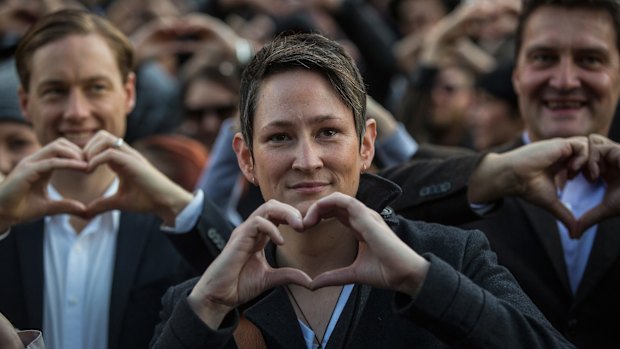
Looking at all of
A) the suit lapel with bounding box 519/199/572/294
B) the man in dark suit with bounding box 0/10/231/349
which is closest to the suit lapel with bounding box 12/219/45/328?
the man in dark suit with bounding box 0/10/231/349

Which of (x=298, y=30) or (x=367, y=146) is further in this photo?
(x=298, y=30)

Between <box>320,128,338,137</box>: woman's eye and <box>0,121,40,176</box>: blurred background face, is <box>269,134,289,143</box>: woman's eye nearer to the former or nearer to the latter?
<box>320,128,338,137</box>: woman's eye

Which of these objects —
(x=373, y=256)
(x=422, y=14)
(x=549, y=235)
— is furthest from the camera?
(x=422, y=14)

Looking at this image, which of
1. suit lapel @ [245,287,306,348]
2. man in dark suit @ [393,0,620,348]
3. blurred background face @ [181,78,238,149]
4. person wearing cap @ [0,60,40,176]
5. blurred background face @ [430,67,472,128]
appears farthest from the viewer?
blurred background face @ [430,67,472,128]

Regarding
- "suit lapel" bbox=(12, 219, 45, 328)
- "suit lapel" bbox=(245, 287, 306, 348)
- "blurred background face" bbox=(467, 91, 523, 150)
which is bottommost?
"suit lapel" bbox=(12, 219, 45, 328)

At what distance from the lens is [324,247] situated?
339 cm

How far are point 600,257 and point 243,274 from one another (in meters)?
1.77

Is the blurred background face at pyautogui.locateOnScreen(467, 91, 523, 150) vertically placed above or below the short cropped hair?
below

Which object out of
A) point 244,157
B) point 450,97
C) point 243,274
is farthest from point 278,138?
point 450,97

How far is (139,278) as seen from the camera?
4.33m

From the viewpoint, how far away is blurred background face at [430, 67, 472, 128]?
25.9 feet

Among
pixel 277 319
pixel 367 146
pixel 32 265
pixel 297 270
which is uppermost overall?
pixel 367 146

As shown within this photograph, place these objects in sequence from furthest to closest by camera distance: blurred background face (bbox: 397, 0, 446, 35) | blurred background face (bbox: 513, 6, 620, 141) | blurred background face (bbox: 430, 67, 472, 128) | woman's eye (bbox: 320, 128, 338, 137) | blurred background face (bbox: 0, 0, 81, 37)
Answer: blurred background face (bbox: 397, 0, 446, 35), blurred background face (bbox: 430, 67, 472, 128), blurred background face (bbox: 0, 0, 81, 37), blurred background face (bbox: 513, 6, 620, 141), woman's eye (bbox: 320, 128, 338, 137)

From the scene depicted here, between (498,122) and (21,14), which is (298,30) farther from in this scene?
(21,14)
